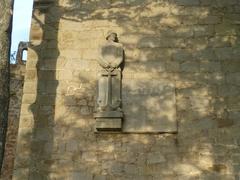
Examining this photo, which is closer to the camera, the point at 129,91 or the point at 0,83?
the point at 0,83

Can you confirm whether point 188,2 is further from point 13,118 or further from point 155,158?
point 13,118

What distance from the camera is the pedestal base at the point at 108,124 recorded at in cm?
655

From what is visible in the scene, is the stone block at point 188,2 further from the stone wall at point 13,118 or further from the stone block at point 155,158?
the stone wall at point 13,118

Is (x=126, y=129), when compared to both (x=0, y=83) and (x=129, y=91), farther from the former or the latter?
(x=0, y=83)

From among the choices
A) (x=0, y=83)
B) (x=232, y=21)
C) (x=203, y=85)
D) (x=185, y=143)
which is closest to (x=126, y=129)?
(x=185, y=143)

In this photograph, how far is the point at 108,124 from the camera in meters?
6.56

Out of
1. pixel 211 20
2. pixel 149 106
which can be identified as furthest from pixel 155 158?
pixel 211 20

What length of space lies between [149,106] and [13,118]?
6133mm

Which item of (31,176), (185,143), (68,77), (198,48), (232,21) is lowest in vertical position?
(31,176)

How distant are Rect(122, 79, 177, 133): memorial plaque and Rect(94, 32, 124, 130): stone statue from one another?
0.14m

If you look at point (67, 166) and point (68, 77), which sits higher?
point (68, 77)

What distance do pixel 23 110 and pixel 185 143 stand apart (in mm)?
2601

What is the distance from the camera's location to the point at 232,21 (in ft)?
23.9

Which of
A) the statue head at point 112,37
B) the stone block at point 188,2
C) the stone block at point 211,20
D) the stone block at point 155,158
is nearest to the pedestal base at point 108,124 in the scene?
the stone block at point 155,158
